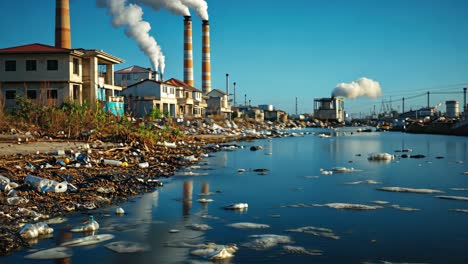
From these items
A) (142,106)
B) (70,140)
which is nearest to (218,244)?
(70,140)

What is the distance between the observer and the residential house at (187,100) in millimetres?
59506

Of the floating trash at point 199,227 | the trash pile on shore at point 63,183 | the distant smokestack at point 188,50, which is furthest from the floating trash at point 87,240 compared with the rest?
the distant smokestack at point 188,50

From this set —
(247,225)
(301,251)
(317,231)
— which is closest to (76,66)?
(247,225)

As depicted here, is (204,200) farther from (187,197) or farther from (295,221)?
(295,221)

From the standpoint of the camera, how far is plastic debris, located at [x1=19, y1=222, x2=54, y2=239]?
6.51 metres

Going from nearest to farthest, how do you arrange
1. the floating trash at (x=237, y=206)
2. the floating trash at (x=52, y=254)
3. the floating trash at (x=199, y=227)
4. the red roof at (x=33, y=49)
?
the floating trash at (x=52, y=254)
the floating trash at (x=199, y=227)
the floating trash at (x=237, y=206)
the red roof at (x=33, y=49)

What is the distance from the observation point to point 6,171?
32.1ft

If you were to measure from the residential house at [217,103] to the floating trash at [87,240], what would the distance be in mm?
66575

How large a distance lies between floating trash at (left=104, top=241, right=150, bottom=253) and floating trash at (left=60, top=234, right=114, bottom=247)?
26 cm

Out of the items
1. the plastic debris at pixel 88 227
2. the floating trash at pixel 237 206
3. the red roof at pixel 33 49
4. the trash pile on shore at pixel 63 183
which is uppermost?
the red roof at pixel 33 49

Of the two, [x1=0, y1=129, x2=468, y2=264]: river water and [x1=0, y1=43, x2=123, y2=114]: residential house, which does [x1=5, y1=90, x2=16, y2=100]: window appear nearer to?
[x1=0, y1=43, x2=123, y2=114]: residential house

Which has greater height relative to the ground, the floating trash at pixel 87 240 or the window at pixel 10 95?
the window at pixel 10 95

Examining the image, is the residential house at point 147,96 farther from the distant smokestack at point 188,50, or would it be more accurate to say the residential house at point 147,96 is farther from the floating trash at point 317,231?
the floating trash at point 317,231

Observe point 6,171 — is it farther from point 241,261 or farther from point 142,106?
point 142,106
